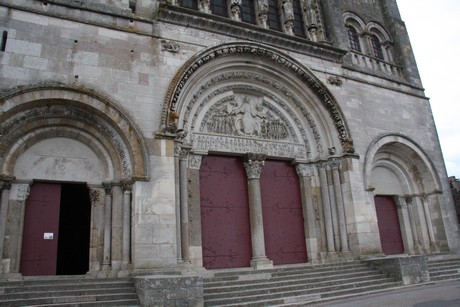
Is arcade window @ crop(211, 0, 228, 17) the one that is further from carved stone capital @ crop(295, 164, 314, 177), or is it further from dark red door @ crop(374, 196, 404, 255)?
dark red door @ crop(374, 196, 404, 255)

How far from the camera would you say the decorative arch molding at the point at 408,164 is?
12.7m

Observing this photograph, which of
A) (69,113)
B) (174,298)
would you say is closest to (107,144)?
(69,113)

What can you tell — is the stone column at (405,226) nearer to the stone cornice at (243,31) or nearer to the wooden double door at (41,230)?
the stone cornice at (243,31)

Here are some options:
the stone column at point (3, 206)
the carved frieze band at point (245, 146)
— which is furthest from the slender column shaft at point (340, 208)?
the stone column at point (3, 206)

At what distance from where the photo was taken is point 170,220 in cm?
819

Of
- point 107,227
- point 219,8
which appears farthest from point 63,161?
point 219,8

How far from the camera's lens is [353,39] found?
14.1 metres

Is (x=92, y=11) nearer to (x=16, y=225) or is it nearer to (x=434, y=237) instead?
(x=16, y=225)

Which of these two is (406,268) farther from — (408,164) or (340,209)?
(408,164)

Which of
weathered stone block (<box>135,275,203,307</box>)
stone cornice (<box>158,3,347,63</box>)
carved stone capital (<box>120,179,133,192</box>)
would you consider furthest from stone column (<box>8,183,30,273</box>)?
stone cornice (<box>158,3,347,63</box>)

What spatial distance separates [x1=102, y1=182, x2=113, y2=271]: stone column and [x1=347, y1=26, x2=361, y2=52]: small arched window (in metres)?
9.97

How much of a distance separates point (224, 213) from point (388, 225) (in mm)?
5975

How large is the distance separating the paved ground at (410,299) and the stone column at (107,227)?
4287mm

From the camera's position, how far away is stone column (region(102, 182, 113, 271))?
26.6 feet
